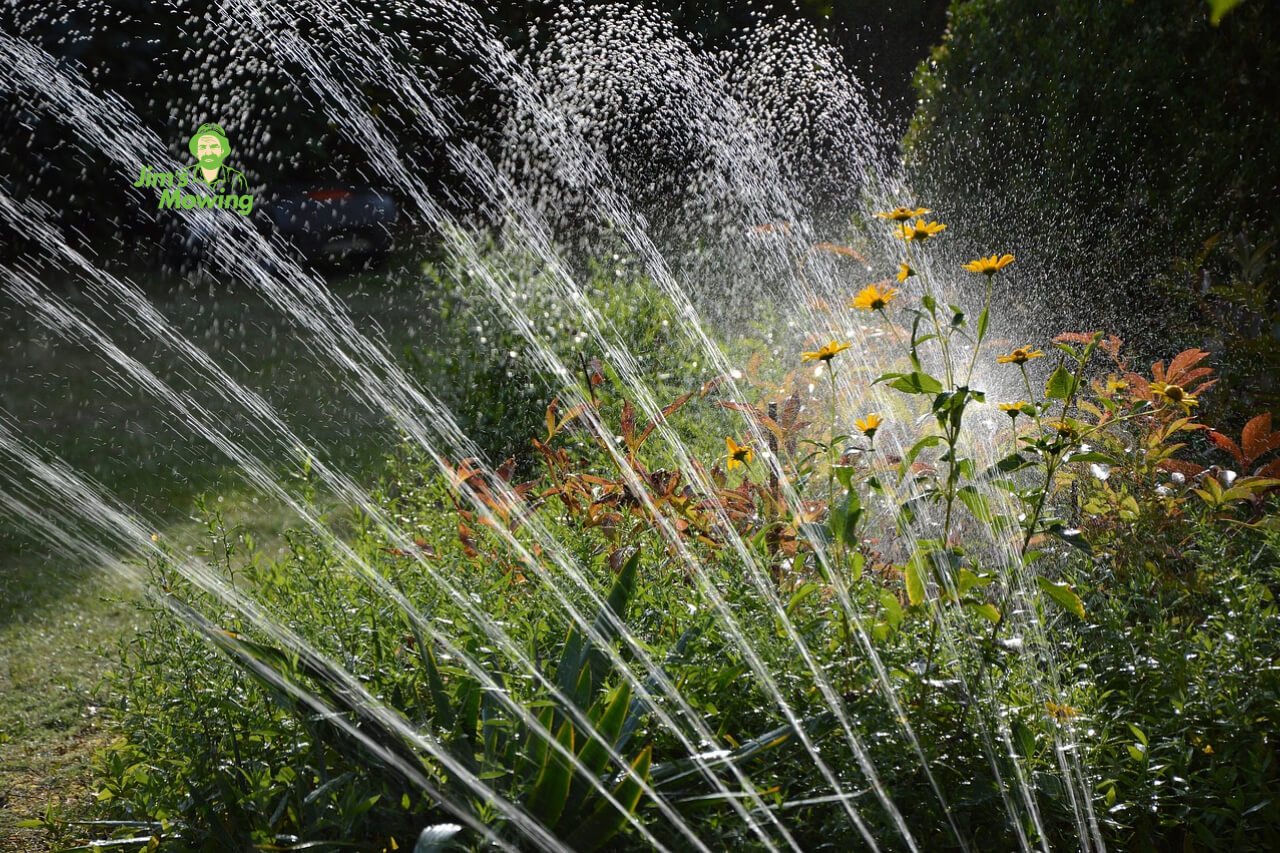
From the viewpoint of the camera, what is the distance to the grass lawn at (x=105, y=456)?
2.89 m

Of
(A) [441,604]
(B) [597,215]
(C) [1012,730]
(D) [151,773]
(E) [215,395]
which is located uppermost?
(B) [597,215]

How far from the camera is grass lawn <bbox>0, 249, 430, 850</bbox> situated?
2.89 m

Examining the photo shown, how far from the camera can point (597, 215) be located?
8469 millimetres

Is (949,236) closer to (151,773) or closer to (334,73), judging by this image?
(151,773)

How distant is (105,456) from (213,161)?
5622mm

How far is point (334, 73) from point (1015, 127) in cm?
726

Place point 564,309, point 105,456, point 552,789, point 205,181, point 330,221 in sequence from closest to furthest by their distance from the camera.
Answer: point 552,789
point 564,309
point 105,456
point 205,181
point 330,221

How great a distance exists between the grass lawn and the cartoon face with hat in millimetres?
1073

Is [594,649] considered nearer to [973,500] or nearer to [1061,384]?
[973,500]

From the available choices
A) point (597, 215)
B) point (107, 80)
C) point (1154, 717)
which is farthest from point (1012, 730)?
point (107, 80)

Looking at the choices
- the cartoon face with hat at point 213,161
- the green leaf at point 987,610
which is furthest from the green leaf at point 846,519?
the cartoon face with hat at point 213,161

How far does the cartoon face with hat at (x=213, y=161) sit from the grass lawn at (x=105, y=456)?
3.52 feet

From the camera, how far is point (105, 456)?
17.7 feet

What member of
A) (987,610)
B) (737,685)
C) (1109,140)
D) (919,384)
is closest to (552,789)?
(737,685)
